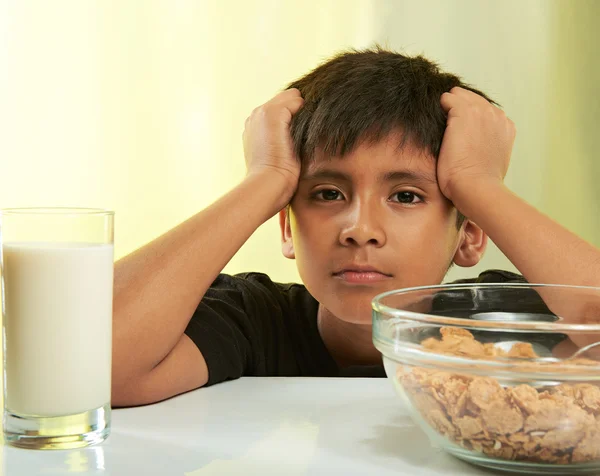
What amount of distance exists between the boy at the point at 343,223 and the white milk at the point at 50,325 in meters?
0.28

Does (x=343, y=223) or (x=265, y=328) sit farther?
(x=265, y=328)

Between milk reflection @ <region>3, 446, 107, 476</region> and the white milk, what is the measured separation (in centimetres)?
3

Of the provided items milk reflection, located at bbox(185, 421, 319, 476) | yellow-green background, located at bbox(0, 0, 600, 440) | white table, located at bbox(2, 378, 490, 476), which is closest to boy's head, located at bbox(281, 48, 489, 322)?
white table, located at bbox(2, 378, 490, 476)

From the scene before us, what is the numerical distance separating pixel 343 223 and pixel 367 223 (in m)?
0.03

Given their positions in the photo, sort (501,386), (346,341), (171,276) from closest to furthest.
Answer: (501,386), (171,276), (346,341)

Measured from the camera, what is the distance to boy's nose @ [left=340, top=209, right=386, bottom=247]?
105 centimetres

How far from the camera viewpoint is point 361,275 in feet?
3.51

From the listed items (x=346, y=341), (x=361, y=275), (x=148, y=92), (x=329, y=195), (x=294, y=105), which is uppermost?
(x=148, y=92)

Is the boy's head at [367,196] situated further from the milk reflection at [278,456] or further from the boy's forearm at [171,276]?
the milk reflection at [278,456]

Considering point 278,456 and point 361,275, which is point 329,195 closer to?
point 361,275

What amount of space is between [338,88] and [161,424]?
639 mm

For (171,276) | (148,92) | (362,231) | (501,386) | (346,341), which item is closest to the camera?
(501,386)

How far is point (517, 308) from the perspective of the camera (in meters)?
0.72

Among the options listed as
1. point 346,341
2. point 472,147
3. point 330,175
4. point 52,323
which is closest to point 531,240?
point 472,147
